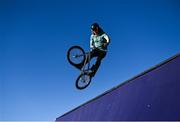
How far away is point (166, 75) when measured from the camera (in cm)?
709

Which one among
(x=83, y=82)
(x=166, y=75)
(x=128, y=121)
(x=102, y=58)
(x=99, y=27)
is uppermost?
(x=99, y=27)

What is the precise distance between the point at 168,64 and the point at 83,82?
3.60m

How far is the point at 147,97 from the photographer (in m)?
7.33

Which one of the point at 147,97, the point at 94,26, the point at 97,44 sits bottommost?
the point at 147,97

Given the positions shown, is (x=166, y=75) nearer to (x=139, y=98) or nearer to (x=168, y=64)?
(x=168, y=64)

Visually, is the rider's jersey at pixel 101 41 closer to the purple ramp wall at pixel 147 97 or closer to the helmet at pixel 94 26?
the helmet at pixel 94 26

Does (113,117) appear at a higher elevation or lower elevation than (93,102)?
lower

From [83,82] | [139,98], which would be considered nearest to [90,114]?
[83,82]

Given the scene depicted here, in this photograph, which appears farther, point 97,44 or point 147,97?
point 97,44

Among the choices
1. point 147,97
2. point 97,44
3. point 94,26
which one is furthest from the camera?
point 97,44

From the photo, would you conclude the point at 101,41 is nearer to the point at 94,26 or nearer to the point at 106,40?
the point at 106,40

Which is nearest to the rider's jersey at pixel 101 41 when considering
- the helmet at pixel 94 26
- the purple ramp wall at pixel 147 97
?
the helmet at pixel 94 26

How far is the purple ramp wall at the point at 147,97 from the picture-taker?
6.55 m

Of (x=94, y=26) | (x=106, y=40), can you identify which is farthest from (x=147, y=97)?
(x=94, y=26)
